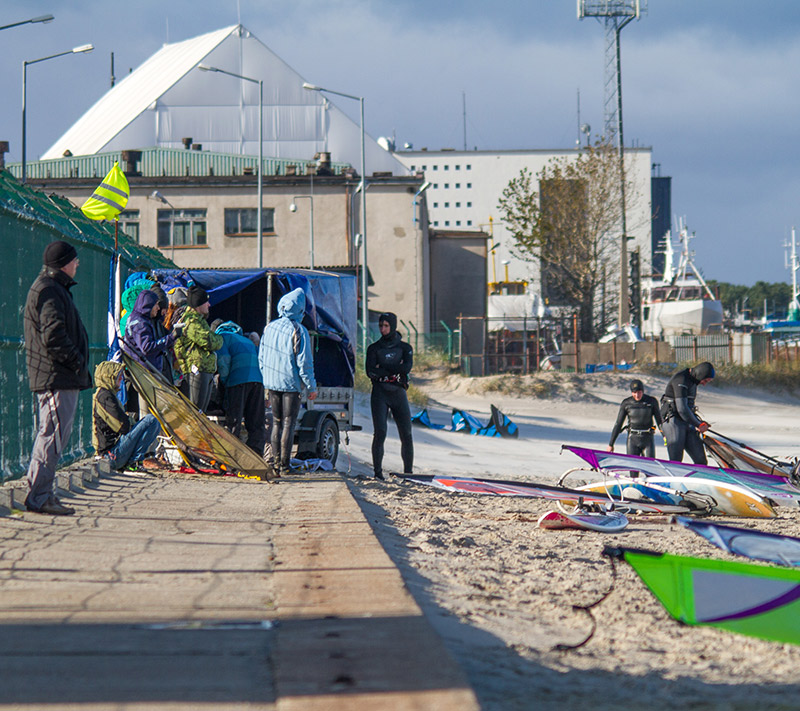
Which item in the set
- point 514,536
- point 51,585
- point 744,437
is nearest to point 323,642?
point 51,585

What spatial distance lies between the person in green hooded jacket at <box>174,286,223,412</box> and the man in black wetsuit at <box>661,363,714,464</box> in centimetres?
589

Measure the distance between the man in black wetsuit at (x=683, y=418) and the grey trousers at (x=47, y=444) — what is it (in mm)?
8247

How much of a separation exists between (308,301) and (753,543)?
7769mm

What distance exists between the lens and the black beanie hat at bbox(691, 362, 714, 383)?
1269cm

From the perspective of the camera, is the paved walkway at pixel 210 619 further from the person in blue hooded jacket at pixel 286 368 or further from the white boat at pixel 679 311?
the white boat at pixel 679 311

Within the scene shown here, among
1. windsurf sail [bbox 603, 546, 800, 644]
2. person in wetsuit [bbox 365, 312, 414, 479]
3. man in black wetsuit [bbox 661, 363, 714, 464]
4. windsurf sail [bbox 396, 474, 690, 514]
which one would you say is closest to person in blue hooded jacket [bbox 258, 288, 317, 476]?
person in wetsuit [bbox 365, 312, 414, 479]

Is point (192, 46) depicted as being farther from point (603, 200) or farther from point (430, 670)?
point (430, 670)

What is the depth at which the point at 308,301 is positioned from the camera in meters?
12.9

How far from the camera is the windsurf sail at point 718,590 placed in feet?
15.2

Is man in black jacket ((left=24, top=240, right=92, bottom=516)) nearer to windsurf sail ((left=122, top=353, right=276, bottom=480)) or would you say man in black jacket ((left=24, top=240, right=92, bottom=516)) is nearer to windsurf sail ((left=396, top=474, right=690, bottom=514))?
windsurf sail ((left=122, top=353, right=276, bottom=480))

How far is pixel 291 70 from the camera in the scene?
55.4 meters

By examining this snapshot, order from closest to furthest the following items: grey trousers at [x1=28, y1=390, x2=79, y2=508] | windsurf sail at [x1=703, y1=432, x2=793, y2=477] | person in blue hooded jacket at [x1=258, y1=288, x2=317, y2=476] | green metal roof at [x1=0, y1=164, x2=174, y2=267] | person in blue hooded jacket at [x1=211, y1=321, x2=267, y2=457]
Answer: grey trousers at [x1=28, y1=390, x2=79, y2=508] → green metal roof at [x1=0, y1=164, x2=174, y2=267] → person in blue hooded jacket at [x1=258, y1=288, x2=317, y2=476] → person in blue hooded jacket at [x1=211, y1=321, x2=267, y2=457] → windsurf sail at [x1=703, y1=432, x2=793, y2=477]

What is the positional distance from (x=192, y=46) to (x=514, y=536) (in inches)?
2278

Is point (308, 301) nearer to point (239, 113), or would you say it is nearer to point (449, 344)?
point (449, 344)
